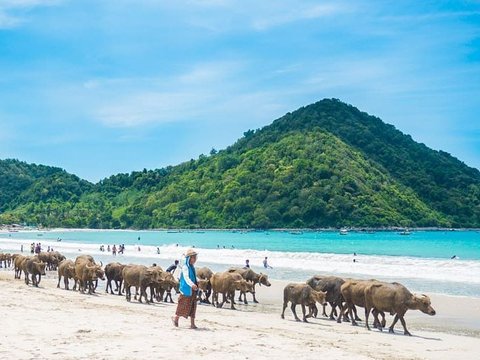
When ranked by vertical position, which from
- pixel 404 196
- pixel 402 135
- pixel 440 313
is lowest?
pixel 440 313

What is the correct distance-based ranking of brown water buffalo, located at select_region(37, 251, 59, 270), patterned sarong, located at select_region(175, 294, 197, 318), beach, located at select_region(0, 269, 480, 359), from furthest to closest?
brown water buffalo, located at select_region(37, 251, 59, 270) < patterned sarong, located at select_region(175, 294, 197, 318) < beach, located at select_region(0, 269, 480, 359)

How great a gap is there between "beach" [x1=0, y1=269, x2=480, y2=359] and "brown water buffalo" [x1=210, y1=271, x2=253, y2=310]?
2.30 feet

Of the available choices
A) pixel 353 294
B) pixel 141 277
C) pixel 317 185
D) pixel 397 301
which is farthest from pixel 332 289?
pixel 317 185

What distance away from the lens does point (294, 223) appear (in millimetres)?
150500

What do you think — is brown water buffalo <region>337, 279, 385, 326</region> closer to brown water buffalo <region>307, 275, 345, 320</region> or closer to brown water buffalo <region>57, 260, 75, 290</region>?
brown water buffalo <region>307, 275, 345, 320</region>

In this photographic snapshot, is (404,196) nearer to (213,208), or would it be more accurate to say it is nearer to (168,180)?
(213,208)

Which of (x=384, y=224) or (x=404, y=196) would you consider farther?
(x=404, y=196)

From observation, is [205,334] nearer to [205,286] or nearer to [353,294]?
[353,294]

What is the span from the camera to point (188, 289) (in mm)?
14070

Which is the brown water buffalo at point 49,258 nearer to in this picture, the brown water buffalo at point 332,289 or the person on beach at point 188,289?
the brown water buffalo at point 332,289

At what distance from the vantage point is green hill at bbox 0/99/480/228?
148500 mm

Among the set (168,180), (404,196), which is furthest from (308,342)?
(168,180)

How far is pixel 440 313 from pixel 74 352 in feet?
43.7

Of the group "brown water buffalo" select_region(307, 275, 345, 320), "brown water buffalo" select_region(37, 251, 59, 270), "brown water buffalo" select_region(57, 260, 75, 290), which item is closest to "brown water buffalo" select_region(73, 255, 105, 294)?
"brown water buffalo" select_region(57, 260, 75, 290)
